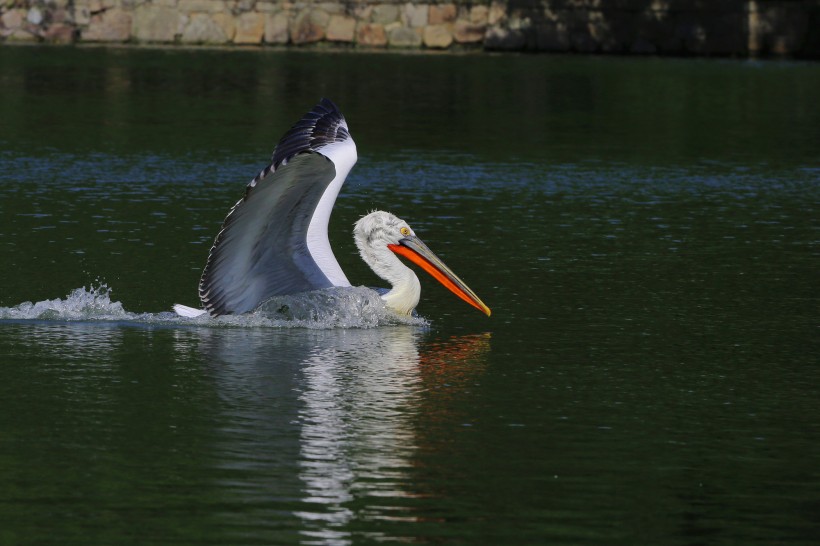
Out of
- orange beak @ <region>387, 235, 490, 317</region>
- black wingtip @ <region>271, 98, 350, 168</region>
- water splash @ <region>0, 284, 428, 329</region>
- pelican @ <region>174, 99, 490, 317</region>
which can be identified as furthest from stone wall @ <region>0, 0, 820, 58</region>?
black wingtip @ <region>271, 98, 350, 168</region>

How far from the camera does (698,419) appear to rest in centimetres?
751

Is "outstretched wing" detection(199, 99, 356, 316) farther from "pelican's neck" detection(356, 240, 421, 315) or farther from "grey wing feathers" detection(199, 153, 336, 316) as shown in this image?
"pelican's neck" detection(356, 240, 421, 315)

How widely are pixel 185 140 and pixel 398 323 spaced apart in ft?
32.6

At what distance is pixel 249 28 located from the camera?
35406mm

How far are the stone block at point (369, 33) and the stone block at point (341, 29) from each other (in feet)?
0.36

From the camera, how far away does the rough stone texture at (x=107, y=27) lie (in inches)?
1383

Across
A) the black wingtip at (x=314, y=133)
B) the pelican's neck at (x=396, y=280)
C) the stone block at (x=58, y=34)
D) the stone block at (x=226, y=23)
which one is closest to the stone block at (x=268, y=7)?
the stone block at (x=226, y=23)

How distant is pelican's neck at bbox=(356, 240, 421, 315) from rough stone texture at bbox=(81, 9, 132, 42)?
2632 centimetres

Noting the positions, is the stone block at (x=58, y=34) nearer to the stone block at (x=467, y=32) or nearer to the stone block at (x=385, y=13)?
the stone block at (x=385, y=13)

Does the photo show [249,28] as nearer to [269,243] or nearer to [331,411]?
[269,243]

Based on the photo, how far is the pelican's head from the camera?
31.5ft

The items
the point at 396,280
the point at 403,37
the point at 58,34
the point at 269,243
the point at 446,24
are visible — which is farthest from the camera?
the point at 403,37

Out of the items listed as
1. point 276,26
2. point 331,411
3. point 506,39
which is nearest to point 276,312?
point 331,411

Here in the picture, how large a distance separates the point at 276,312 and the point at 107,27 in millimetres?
26701
